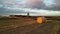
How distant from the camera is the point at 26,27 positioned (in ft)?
4.17

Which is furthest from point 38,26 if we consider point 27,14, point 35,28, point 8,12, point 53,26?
point 8,12

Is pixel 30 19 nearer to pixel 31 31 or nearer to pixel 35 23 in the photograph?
pixel 35 23

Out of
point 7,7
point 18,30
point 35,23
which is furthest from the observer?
point 7,7

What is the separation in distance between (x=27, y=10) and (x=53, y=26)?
0.36m

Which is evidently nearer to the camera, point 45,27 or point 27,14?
point 45,27

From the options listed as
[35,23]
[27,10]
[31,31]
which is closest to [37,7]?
[27,10]

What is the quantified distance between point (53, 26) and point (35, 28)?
19 cm

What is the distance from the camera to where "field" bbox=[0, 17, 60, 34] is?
1219mm

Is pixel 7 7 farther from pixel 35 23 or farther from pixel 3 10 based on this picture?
pixel 35 23

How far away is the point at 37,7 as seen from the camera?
5.01 ft

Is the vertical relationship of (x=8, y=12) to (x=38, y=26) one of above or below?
above

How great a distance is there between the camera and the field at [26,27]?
1219mm

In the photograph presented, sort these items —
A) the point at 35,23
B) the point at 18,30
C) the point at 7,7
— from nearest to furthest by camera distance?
1. the point at 18,30
2. the point at 35,23
3. the point at 7,7

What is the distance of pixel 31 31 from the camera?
4.04 ft
